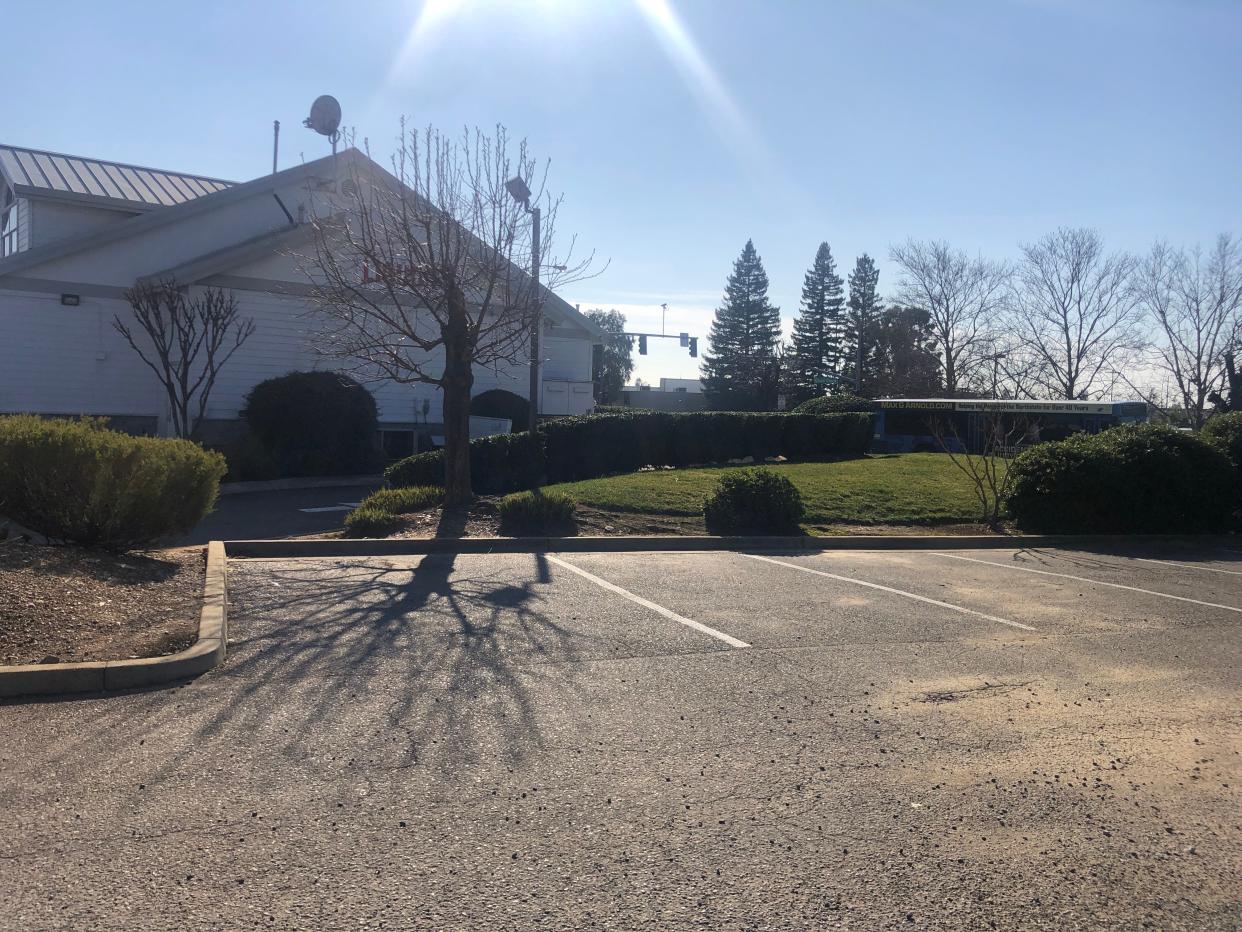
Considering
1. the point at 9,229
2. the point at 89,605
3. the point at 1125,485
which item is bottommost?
the point at 89,605

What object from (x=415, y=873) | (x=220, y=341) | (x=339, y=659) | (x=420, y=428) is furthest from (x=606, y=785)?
(x=420, y=428)

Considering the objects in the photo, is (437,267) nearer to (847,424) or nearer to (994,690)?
(994,690)

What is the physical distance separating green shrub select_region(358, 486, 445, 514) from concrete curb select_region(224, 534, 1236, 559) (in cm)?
118

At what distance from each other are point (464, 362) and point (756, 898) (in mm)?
11414

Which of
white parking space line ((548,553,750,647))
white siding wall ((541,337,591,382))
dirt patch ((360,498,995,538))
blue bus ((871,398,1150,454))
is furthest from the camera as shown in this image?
blue bus ((871,398,1150,454))

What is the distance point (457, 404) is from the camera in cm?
1444

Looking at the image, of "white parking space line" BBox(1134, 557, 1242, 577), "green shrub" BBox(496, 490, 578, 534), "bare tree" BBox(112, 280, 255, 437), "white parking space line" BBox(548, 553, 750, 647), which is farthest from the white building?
"white parking space line" BBox(1134, 557, 1242, 577)

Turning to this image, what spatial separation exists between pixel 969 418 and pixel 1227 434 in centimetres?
1692

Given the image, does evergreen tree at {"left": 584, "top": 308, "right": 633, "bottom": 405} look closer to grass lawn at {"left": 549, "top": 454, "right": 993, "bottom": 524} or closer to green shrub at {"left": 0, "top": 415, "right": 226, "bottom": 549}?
grass lawn at {"left": 549, "top": 454, "right": 993, "bottom": 524}

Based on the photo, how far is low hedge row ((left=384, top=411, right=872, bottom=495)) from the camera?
17891 mm

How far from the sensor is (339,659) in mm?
6852

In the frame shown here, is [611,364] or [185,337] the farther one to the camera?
[611,364]

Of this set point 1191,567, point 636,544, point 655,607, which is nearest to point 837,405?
point 1191,567

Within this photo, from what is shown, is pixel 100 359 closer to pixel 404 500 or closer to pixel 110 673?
pixel 404 500
